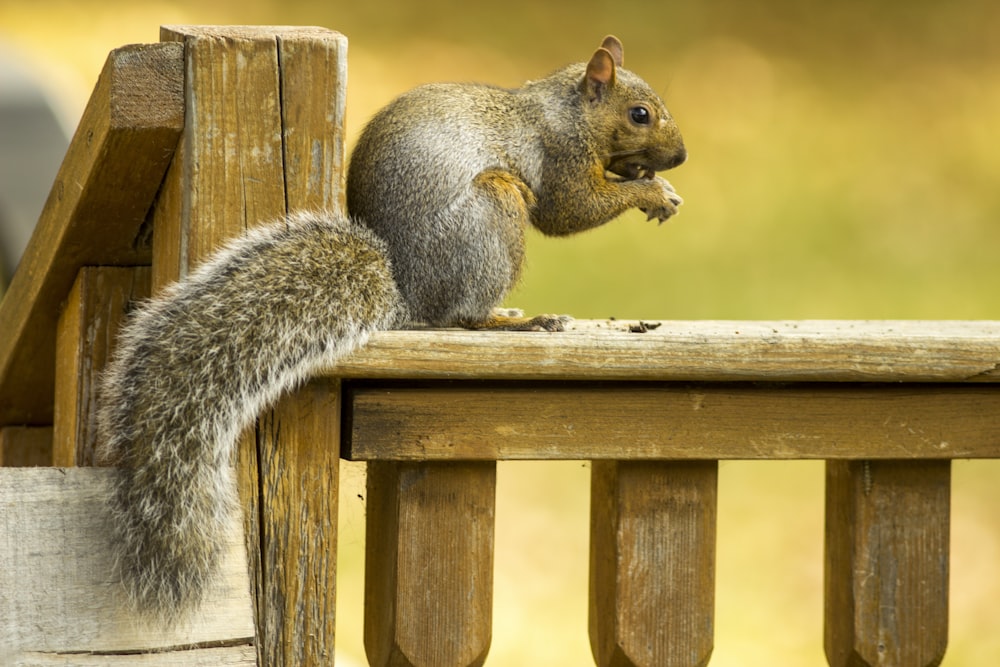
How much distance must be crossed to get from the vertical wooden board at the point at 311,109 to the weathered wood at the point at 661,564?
27cm

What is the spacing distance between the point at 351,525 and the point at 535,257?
210 centimetres

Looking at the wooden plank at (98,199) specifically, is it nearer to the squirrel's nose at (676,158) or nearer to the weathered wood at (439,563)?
the weathered wood at (439,563)

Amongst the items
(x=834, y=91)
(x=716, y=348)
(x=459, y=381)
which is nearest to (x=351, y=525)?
(x=459, y=381)

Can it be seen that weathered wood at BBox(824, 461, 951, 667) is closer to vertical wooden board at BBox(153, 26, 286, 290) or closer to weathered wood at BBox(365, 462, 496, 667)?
weathered wood at BBox(365, 462, 496, 667)

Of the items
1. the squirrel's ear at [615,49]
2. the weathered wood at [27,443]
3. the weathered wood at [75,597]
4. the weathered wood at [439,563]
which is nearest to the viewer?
the weathered wood at [75,597]

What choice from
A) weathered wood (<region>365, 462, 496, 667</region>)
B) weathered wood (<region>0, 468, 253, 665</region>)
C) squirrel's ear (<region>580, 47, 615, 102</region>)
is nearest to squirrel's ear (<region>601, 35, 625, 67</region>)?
squirrel's ear (<region>580, 47, 615, 102</region>)

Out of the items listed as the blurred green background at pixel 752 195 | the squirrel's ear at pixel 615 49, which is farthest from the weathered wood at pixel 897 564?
the blurred green background at pixel 752 195

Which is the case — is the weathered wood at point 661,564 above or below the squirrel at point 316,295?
below

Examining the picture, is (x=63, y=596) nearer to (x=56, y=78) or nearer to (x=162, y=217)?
(x=162, y=217)

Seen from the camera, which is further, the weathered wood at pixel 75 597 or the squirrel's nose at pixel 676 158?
the squirrel's nose at pixel 676 158

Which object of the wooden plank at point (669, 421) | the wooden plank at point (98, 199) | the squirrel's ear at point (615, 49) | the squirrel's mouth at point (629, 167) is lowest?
the wooden plank at point (669, 421)

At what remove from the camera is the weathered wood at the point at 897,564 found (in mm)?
963

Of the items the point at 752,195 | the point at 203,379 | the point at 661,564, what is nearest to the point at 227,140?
the point at 203,379

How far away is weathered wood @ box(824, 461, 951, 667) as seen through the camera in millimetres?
963
